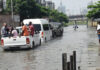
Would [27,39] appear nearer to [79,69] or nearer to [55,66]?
[55,66]

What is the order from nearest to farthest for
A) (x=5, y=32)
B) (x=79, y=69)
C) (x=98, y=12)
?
(x=79, y=69) < (x=5, y=32) < (x=98, y=12)

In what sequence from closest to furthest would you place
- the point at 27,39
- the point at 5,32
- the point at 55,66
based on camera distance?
1. the point at 55,66
2. the point at 27,39
3. the point at 5,32

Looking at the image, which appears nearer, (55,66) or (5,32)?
(55,66)

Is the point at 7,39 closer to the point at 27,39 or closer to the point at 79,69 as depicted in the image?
the point at 27,39

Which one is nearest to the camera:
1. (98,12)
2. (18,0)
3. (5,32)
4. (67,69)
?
(67,69)

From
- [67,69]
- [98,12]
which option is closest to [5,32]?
[67,69]

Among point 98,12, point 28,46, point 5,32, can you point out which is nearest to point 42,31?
point 5,32

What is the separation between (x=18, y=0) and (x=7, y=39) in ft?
199

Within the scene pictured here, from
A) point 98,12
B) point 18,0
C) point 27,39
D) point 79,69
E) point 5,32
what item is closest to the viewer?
point 79,69

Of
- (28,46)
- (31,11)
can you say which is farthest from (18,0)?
(28,46)

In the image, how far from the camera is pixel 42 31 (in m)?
30.0

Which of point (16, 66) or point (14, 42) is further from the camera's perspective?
point (14, 42)

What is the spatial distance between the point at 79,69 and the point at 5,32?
551 inches

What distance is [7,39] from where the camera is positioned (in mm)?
22516
